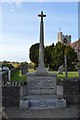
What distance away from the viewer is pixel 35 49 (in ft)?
149

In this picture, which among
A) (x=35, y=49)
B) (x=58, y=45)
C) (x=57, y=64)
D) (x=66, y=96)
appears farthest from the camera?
(x=35, y=49)

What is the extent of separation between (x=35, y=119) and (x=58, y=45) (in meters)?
31.8

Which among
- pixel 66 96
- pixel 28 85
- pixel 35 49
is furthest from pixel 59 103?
pixel 35 49

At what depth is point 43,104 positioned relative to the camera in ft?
38.0

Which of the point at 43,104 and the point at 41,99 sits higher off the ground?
the point at 41,99

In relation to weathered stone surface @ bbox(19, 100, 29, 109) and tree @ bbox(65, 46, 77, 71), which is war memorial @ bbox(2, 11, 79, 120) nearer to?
weathered stone surface @ bbox(19, 100, 29, 109)

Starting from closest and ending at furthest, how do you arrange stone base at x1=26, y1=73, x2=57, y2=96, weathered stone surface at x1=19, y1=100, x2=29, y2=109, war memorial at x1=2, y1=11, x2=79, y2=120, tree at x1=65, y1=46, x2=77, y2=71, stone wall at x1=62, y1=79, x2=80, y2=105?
war memorial at x1=2, y1=11, x2=79, y2=120, weathered stone surface at x1=19, y1=100, x2=29, y2=109, stone wall at x1=62, y1=79, x2=80, y2=105, stone base at x1=26, y1=73, x2=57, y2=96, tree at x1=65, y1=46, x2=77, y2=71

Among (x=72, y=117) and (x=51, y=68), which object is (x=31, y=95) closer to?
(x=72, y=117)

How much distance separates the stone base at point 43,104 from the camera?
37.4 ft

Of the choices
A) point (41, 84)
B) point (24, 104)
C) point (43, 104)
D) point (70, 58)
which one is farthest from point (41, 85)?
point (70, 58)

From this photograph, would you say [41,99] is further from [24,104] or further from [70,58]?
[70,58]

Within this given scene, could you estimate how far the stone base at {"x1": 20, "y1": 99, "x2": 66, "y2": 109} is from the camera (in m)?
11.4

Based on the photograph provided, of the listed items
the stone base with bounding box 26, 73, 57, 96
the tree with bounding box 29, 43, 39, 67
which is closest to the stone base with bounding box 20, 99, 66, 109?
the stone base with bounding box 26, 73, 57, 96

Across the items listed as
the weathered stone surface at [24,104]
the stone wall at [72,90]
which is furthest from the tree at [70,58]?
the weathered stone surface at [24,104]
